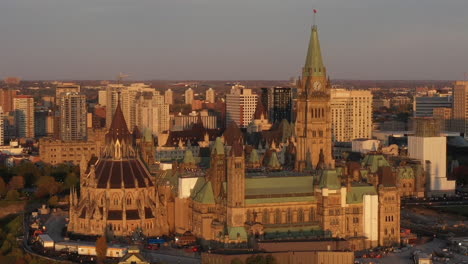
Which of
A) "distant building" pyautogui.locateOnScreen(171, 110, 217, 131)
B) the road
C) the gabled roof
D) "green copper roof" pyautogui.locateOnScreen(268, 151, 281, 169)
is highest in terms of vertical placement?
the gabled roof

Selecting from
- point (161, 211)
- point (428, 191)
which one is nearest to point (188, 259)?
point (161, 211)

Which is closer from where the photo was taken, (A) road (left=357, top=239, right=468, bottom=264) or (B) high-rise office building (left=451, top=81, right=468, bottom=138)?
(A) road (left=357, top=239, right=468, bottom=264)

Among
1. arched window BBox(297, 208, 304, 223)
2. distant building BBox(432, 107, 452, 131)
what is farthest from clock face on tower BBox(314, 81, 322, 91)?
distant building BBox(432, 107, 452, 131)

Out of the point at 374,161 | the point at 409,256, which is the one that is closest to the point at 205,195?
→ the point at 409,256

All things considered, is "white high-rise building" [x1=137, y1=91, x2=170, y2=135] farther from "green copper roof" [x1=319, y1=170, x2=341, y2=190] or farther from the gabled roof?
"green copper roof" [x1=319, y1=170, x2=341, y2=190]

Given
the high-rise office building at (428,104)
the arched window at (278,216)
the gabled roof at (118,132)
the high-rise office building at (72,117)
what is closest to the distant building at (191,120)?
the high-rise office building at (72,117)

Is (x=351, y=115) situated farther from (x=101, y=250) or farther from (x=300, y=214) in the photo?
(x=101, y=250)

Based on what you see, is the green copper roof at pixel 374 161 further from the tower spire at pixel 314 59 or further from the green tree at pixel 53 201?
the green tree at pixel 53 201
